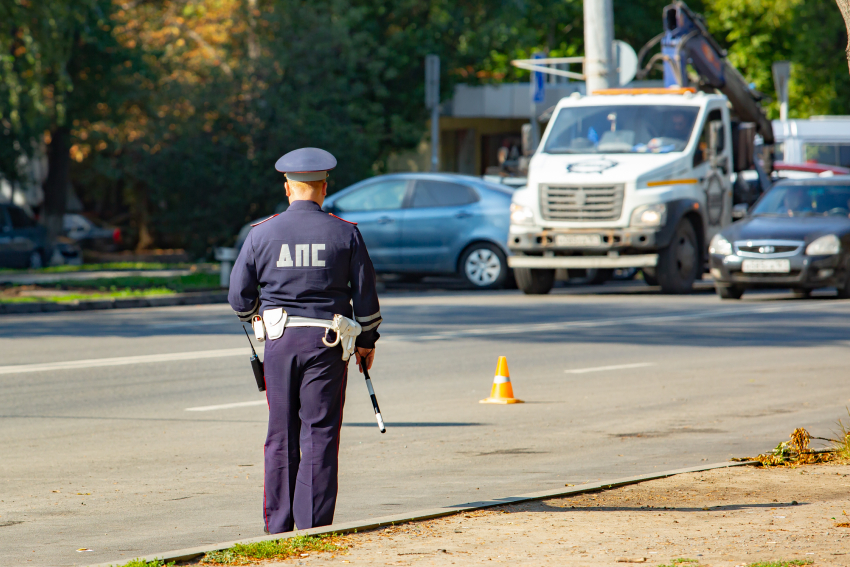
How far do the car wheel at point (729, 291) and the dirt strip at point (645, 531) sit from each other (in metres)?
11.5

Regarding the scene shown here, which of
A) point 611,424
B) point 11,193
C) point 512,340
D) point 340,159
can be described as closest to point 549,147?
point 512,340

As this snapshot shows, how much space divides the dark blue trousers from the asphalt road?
50 cm

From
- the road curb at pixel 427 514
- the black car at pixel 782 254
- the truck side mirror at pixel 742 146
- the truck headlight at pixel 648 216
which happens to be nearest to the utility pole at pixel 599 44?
the truck side mirror at pixel 742 146

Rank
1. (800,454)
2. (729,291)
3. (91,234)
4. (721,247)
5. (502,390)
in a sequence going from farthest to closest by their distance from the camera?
(91,234) < (729,291) < (721,247) < (502,390) < (800,454)

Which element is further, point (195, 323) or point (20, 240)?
point (20, 240)

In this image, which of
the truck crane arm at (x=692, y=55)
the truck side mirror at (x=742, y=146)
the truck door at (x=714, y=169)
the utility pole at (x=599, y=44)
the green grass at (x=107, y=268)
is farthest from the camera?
the green grass at (x=107, y=268)

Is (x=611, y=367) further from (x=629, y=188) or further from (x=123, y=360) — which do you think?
(x=629, y=188)

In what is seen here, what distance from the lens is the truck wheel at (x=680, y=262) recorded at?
1822cm

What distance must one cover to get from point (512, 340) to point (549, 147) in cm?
633

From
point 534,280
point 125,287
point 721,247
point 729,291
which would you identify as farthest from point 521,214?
point 125,287

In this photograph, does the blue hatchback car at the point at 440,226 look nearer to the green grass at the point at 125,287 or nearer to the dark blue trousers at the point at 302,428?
the green grass at the point at 125,287

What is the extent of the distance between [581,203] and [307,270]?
1310 centimetres

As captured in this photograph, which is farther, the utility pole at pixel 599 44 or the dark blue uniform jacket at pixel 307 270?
the utility pole at pixel 599 44

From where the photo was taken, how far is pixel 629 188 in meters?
17.9
